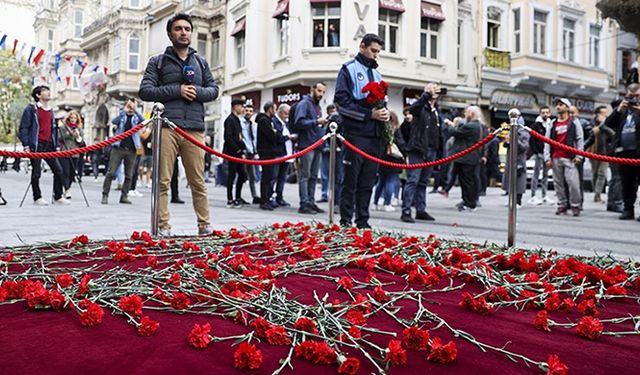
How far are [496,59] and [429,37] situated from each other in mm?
3600

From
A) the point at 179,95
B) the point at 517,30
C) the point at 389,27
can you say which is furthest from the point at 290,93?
the point at 179,95

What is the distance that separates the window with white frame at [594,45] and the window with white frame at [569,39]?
1.16 m

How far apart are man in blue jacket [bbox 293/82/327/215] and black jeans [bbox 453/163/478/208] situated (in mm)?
2299

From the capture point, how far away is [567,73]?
28172 millimetres

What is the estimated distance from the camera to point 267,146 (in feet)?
33.3

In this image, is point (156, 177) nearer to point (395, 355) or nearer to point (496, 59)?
point (395, 355)

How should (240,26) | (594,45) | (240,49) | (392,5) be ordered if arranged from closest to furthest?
(392,5) < (240,26) < (240,49) < (594,45)

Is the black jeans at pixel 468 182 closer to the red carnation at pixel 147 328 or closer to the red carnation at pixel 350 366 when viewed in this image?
the red carnation at pixel 147 328

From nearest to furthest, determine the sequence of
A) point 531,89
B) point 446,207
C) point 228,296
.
A: 1. point 228,296
2. point 446,207
3. point 531,89

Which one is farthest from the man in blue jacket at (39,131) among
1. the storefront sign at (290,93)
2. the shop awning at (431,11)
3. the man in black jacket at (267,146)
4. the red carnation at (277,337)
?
the shop awning at (431,11)

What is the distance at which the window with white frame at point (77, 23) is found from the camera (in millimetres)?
17614

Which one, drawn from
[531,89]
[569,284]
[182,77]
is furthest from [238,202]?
[531,89]

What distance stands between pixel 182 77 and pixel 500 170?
47.2 feet

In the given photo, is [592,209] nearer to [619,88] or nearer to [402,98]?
[402,98]
